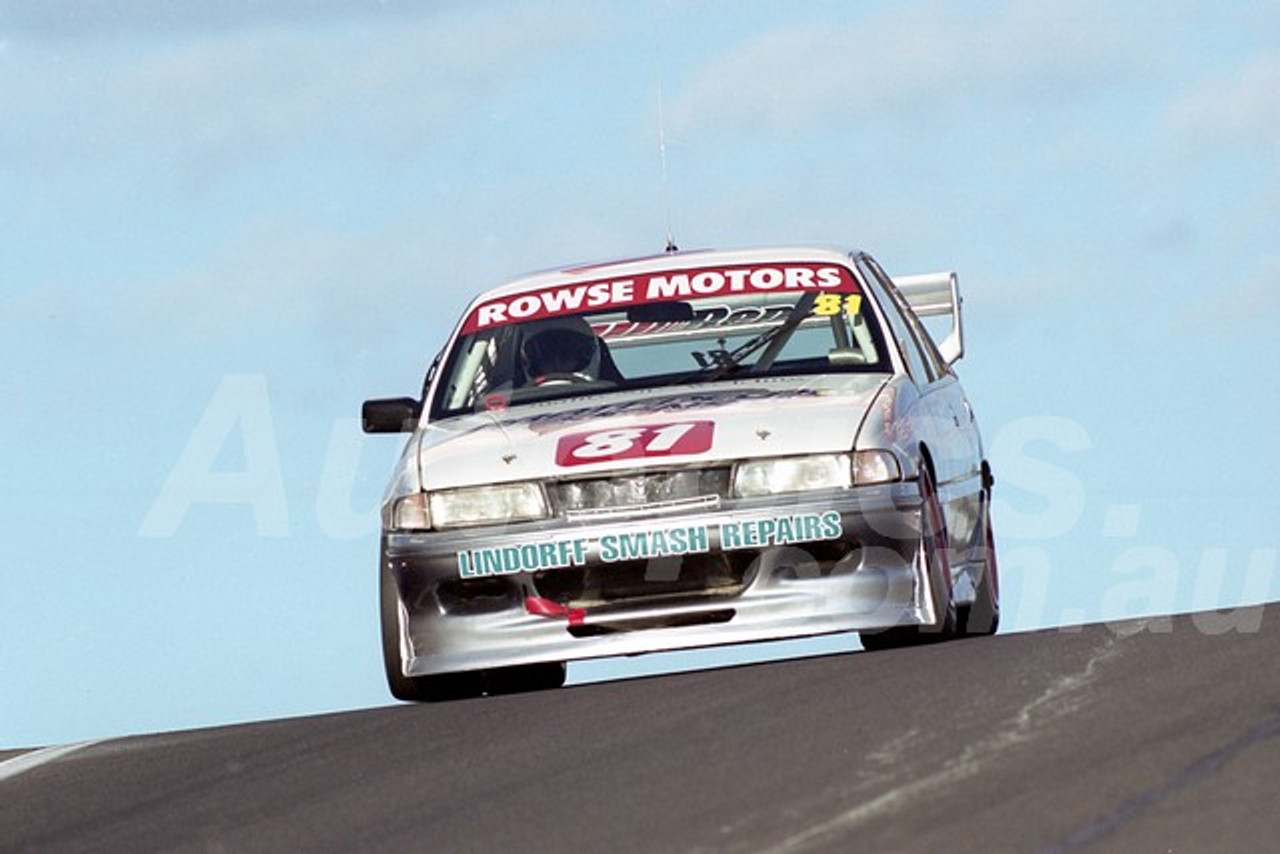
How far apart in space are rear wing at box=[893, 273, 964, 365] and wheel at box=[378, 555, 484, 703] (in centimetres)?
323

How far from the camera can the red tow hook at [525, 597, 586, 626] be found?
862cm

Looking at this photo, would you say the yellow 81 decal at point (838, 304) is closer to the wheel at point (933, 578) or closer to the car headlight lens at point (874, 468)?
the wheel at point (933, 578)

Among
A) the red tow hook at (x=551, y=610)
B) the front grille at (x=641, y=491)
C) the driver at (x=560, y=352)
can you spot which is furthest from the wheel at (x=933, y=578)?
the driver at (x=560, y=352)

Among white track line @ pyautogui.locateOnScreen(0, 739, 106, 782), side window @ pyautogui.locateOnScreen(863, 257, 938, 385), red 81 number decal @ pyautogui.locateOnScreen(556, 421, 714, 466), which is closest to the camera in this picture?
white track line @ pyautogui.locateOnScreen(0, 739, 106, 782)

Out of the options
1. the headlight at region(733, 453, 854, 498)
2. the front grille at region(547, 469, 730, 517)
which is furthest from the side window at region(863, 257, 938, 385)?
the front grille at region(547, 469, 730, 517)

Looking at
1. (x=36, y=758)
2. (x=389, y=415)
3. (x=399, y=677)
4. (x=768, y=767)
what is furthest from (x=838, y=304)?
(x=768, y=767)

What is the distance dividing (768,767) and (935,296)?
6.19 m

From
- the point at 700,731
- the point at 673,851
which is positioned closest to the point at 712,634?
the point at 700,731

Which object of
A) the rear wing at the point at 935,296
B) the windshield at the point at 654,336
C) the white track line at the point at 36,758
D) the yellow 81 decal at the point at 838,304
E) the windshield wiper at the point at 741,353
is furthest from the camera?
the rear wing at the point at 935,296

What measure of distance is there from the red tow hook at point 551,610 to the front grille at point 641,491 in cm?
29

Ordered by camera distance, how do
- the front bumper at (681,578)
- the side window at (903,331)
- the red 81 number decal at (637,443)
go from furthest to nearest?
1. the side window at (903,331)
2. the red 81 number decal at (637,443)
3. the front bumper at (681,578)

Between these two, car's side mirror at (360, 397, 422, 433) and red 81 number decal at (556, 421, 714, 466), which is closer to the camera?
red 81 number decal at (556, 421, 714, 466)

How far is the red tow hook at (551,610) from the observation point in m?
8.62

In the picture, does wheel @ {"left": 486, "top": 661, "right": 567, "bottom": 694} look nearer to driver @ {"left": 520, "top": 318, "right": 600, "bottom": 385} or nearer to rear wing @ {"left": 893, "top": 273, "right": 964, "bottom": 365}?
driver @ {"left": 520, "top": 318, "right": 600, "bottom": 385}
